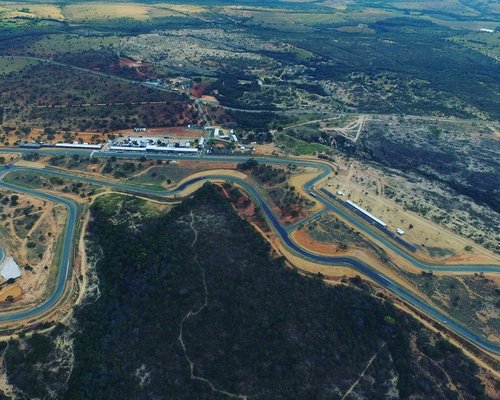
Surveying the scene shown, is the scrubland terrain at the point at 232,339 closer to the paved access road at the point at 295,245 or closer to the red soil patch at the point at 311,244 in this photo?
the paved access road at the point at 295,245

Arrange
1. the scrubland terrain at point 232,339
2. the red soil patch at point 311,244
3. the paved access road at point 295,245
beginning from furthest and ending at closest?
the red soil patch at point 311,244
the paved access road at point 295,245
the scrubland terrain at point 232,339

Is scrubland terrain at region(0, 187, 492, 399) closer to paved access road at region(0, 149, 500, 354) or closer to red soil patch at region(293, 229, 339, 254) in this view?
paved access road at region(0, 149, 500, 354)

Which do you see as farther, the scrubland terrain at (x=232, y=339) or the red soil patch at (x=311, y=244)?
the red soil patch at (x=311, y=244)

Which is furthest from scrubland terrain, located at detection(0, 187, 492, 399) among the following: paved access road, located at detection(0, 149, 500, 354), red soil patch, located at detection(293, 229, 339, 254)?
red soil patch, located at detection(293, 229, 339, 254)

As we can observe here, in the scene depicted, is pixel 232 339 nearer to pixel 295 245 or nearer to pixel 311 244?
pixel 295 245

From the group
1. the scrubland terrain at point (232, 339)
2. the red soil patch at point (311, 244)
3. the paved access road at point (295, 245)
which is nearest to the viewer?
the scrubland terrain at point (232, 339)

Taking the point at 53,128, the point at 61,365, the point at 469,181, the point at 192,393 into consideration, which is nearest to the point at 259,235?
the point at 192,393

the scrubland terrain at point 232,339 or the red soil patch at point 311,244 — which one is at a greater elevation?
the red soil patch at point 311,244

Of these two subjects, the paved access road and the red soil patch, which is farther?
the red soil patch

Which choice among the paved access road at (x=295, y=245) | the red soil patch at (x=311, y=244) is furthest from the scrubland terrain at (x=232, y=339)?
the red soil patch at (x=311, y=244)
